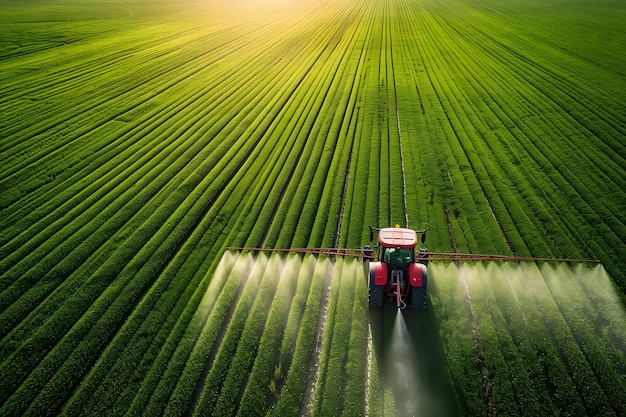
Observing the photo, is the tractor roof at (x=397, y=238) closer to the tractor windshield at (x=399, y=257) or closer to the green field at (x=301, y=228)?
the tractor windshield at (x=399, y=257)

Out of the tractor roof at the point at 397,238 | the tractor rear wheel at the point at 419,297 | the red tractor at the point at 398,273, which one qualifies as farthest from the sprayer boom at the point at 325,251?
the tractor rear wheel at the point at 419,297

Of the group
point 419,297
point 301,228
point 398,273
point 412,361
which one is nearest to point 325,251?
Result: point 301,228

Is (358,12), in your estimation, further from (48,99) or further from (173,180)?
(173,180)

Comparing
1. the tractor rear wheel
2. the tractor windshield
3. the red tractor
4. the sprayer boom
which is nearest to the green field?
the sprayer boom

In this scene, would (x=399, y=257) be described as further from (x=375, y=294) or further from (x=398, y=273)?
(x=375, y=294)

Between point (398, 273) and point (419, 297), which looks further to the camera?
point (398, 273)

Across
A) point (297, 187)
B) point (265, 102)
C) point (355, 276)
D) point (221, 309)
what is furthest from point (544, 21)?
point (221, 309)
